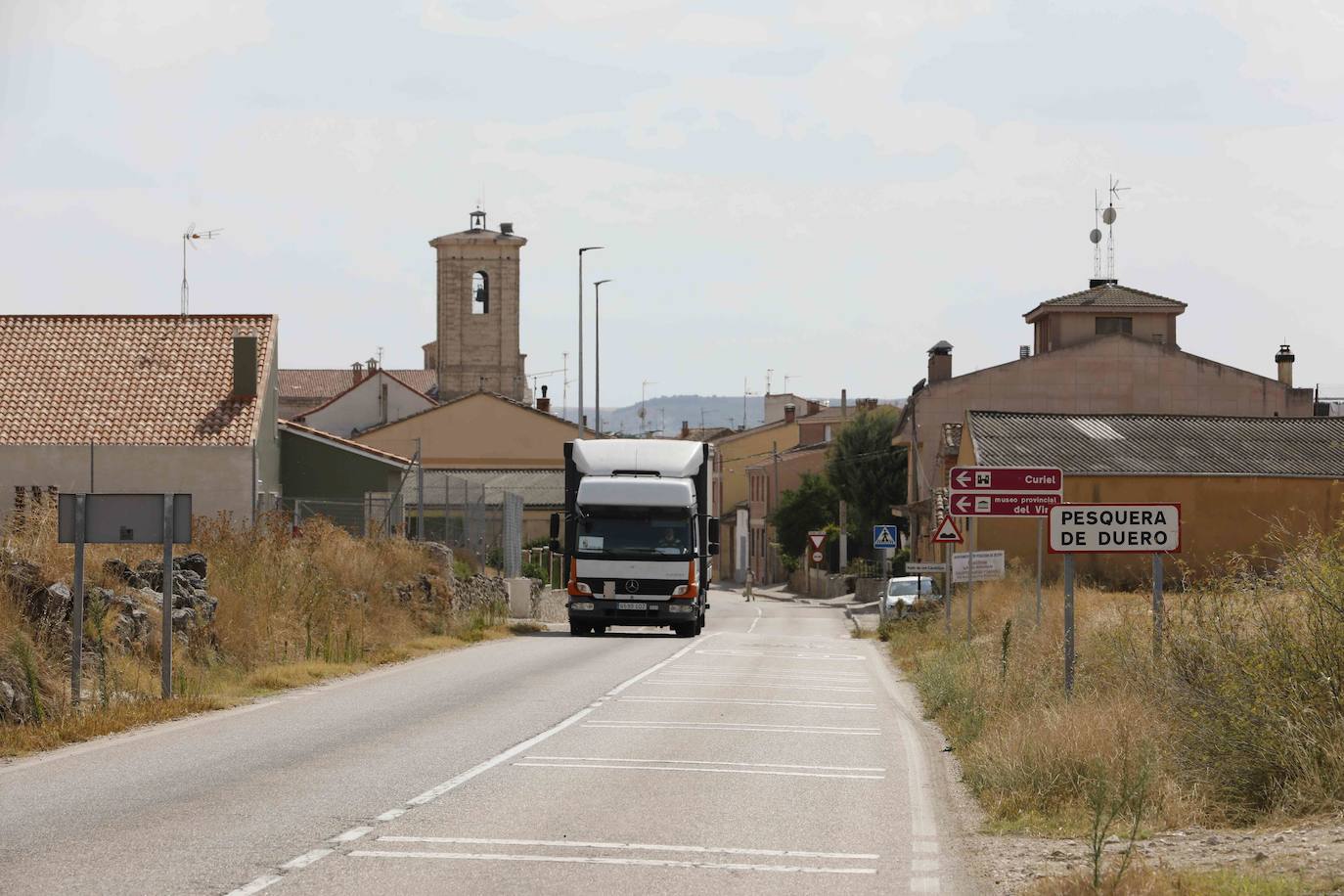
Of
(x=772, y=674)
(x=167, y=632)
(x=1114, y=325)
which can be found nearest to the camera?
(x=167, y=632)

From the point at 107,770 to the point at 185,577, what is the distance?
32.1 feet

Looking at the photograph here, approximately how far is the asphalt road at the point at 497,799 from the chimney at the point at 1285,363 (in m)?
60.3

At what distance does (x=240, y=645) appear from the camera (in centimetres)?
2223

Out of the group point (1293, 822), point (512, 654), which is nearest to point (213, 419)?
point (512, 654)

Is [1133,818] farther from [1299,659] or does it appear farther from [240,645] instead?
[240,645]

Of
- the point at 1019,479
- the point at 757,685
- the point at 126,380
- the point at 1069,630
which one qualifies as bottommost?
the point at 757,685

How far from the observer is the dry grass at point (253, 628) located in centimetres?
1594

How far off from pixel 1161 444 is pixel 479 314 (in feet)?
165

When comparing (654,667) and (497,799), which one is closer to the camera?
(497,799)

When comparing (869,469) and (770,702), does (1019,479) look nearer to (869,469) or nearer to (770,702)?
(770,702)

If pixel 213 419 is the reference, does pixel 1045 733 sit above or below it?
below

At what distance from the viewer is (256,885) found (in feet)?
27.0

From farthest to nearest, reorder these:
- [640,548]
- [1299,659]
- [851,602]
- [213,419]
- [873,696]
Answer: [851,602], [213,419], [640,548], [873,696], [1299,659]

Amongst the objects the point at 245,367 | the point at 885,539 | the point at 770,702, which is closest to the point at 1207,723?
the point at 770,702
